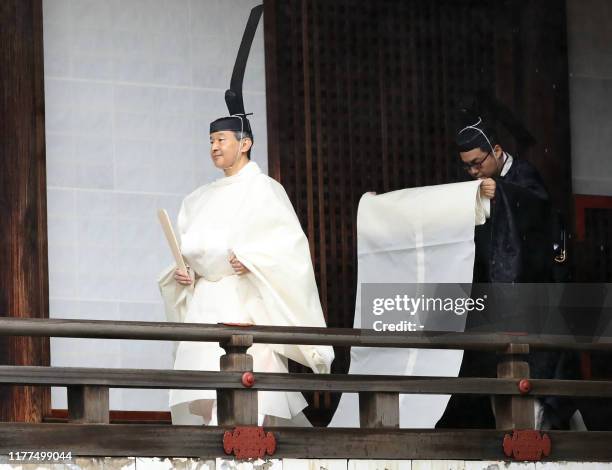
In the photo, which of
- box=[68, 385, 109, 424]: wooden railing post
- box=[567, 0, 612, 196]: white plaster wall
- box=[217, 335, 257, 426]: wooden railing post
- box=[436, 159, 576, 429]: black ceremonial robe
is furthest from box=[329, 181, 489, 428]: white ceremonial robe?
box=[68, 385, 109, 424]: wooden railing post

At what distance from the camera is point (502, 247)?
29.7ft

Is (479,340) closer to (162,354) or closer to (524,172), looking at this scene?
(524,172)

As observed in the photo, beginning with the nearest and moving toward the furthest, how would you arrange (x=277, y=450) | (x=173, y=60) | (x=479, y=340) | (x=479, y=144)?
(x=277, y=450)
(x=479, y=340)
(x=479, y=144)
(x=173, y=60)

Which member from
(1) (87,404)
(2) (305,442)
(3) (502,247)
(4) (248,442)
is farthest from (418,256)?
(1) (87,404)

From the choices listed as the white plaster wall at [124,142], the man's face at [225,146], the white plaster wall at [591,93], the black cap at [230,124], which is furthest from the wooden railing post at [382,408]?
the white plaster wall at [591,93]

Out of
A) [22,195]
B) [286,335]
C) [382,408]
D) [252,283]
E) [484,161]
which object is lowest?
[382,408]

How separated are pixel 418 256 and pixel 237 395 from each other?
1920 mm

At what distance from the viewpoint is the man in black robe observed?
9008 millimetres

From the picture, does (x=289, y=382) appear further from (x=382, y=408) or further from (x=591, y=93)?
(x=591, y=93)

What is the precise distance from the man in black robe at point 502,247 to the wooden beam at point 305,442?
0.57 m

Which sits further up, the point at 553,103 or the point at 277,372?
the point at 553,103

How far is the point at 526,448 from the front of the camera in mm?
8125

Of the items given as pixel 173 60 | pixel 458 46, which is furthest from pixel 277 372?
pixel 458 46

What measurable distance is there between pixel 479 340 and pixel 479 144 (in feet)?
4.71
